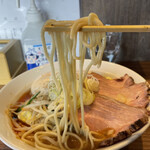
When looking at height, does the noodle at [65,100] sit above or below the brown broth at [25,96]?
above

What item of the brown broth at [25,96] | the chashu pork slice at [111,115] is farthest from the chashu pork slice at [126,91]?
the brown broth at [25,96]

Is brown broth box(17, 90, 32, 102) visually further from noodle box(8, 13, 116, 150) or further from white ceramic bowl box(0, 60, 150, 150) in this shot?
noodle box(8, 13, 116, 150)

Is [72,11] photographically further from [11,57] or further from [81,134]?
[81,134]

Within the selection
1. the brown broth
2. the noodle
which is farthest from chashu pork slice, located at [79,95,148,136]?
the brown broth

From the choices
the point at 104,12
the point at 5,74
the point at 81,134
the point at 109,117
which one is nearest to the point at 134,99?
the point at 109,117

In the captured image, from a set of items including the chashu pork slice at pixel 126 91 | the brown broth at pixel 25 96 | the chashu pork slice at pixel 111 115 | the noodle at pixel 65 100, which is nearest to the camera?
the noodle at pixel 65 100

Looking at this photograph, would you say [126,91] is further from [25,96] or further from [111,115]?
[25,96]

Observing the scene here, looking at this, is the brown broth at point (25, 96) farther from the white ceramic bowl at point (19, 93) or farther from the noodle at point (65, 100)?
the noodle at point (65, 100)

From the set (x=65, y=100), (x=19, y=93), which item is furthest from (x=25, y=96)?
(x=65, y=100)
